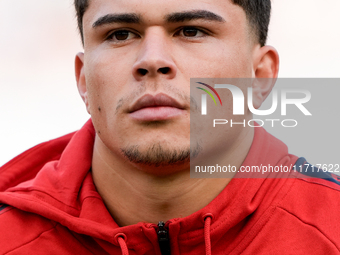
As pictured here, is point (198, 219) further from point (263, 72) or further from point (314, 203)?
point (263, 72)

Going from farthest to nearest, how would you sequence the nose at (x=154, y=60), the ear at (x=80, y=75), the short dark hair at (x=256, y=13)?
the ear at (x=80, y=75) < the short dark hair at (x=256, y=13) < the nose at (x=154, y=60)

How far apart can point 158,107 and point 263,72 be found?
2.94ft

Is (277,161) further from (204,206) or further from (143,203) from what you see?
(143,203)

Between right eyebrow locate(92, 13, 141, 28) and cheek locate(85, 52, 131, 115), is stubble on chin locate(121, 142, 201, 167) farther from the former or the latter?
right eyebrow locate(92, 13, 141, 28)

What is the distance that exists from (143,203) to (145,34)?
931mm

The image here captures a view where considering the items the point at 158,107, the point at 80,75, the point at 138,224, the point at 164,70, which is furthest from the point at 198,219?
the point at 80,75

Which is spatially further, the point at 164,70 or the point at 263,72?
the point at 263,72

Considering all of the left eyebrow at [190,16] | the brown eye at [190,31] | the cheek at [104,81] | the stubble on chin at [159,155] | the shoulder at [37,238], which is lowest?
the shoulder at [37,238]

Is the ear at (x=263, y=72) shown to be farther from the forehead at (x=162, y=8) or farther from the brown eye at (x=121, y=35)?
the brown eye at (x=121, y=35)

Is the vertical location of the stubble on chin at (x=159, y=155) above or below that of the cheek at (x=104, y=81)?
below

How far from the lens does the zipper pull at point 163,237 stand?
213 cm

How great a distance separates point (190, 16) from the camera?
2.26 meters

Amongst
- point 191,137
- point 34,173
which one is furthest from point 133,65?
point 34,173

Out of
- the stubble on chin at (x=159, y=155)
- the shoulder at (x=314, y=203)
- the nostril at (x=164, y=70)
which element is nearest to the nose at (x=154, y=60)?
the nostril at (x=164, y=70)
